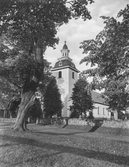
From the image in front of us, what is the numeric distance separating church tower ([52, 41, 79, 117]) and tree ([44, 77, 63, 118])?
180 inches

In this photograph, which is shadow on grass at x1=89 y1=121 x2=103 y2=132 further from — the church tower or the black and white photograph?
the church tower

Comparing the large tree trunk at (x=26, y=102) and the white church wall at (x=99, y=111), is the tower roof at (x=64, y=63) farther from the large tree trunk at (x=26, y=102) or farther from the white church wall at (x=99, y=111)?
the large tree trunk at (x=26, y=102)

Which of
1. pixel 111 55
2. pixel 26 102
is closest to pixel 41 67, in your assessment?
pixel 26 102

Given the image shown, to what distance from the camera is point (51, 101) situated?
33.8m

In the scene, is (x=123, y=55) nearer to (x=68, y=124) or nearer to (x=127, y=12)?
(x=127, y=12)

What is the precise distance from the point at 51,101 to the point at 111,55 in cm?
2568

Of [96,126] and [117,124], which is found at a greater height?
[117,124]

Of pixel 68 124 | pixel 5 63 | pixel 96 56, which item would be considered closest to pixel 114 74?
pixel 96 56

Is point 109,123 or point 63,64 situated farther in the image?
point 63,64

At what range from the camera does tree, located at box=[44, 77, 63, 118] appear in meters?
33.6

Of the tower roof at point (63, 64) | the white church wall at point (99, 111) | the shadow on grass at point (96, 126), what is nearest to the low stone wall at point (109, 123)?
the shadow on grass at point (96, 126)

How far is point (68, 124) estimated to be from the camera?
26.0 meters

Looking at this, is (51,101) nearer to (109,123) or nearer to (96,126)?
(96,126)

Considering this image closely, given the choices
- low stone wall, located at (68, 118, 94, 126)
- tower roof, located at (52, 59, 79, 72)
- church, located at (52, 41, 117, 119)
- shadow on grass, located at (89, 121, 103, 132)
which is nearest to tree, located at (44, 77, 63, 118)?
church, located at (52, 41, 117, 119)
